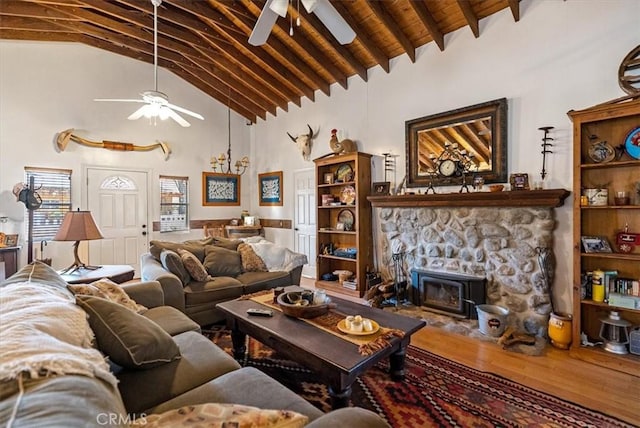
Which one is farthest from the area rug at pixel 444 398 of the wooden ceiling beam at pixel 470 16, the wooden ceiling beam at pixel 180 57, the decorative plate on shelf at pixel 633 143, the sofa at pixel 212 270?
the wooden ceiling beam at pixel 180 57

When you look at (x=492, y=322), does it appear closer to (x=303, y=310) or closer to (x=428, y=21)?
(x=303, y=310)

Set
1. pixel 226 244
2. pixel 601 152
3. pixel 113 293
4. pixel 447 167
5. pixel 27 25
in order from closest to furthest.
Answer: pixel 113 293 < pixel 601 152 < pixel 447 167 < pixel 226 244 < pixel 27 25

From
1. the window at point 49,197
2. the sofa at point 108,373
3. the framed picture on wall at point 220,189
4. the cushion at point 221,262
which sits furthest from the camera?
the framed picture on wall at point 220,189

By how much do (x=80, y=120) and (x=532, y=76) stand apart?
21.5ft

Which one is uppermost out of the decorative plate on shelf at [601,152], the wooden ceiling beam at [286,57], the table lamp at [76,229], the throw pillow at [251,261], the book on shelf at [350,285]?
the wooden ceiling beam at [286,57]

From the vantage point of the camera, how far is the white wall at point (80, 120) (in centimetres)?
460

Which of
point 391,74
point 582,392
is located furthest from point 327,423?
point 391,74

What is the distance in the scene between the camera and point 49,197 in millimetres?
4914

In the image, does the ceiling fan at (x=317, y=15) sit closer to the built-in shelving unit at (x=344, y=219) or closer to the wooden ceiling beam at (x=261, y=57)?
the wooden ceiling beam at (x=261, y=57)

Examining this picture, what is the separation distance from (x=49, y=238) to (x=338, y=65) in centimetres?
537

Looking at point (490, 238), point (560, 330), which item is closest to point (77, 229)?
point (490, 238)

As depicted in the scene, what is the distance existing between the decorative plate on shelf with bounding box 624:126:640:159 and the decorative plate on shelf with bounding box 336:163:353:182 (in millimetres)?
3088

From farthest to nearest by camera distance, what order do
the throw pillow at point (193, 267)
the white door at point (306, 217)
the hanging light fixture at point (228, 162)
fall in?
1. the hanging light fixture at point (228, 162)
2. the white door at point (306, 217)
3. the throw pillow at point (193, 267)

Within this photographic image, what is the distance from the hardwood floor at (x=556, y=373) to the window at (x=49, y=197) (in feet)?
18.6
